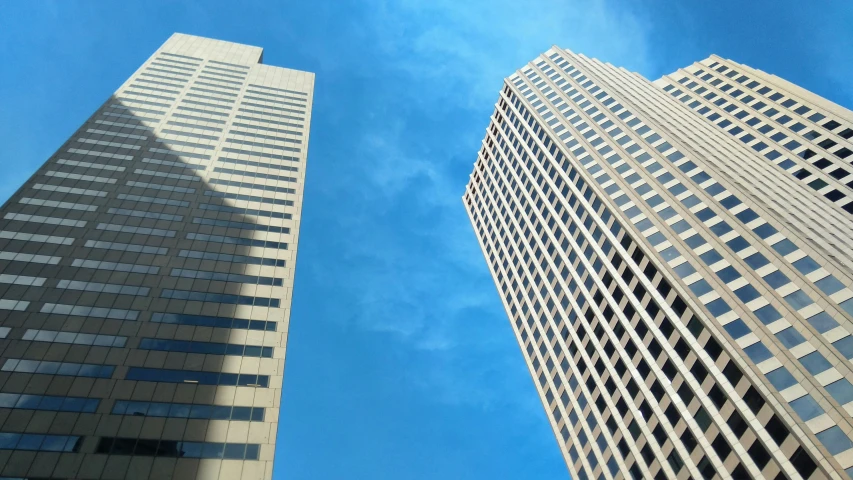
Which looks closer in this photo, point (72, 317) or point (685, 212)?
point (72, 317)

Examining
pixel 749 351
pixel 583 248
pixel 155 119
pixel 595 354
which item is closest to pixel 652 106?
pixel 583 248

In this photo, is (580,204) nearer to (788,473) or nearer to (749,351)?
(749,351)

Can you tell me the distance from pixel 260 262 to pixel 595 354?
38.9 meters

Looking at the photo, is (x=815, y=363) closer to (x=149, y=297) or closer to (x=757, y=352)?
(x=757, y=352)

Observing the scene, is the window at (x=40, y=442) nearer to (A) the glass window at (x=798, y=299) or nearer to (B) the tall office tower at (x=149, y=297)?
(B) the tall office tower at (x=149, y=297)

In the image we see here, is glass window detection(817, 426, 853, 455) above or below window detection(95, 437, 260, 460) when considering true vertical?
below

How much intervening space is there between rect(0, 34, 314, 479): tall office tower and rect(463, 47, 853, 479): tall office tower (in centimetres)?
3505

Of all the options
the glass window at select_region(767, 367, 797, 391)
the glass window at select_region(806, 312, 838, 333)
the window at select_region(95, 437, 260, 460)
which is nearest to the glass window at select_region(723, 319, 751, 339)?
the glass window at select_region(767, 367, 797, 391)

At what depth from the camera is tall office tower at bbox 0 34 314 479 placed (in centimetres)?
4350

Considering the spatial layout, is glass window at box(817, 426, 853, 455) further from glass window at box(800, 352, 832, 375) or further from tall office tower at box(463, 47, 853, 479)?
glass window at box(800, 352, 832, 375)

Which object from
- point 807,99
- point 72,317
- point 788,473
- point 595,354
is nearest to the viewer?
point 788,473

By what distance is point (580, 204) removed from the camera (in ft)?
258

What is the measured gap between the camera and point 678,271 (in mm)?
58125

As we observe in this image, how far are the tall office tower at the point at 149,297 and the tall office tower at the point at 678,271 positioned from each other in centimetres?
3505
